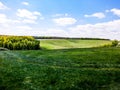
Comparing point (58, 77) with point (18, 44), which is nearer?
point (58, 77)

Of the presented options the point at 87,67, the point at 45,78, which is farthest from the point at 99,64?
the point at 45,78

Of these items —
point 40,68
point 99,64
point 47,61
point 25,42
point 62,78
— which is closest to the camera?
point 62,78

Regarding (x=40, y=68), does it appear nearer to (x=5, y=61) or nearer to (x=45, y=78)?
(x=45, y=78)

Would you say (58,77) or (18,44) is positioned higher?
(58,77)

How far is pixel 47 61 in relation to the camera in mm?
42094

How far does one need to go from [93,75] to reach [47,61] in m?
12.5

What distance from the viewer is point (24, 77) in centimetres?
3030

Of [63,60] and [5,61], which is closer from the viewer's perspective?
[5,61]

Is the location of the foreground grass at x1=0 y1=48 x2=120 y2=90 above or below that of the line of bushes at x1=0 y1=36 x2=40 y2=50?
above

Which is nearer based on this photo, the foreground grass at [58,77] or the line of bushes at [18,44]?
the foreground grass at [58,77]

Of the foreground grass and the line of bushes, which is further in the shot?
the line of bushes

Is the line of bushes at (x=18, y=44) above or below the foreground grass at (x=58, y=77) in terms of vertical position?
below

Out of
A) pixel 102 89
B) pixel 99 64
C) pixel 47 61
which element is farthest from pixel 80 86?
pixel 47 61

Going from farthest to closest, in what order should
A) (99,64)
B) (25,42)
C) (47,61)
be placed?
(25,42) → (47,61) → (99,64)
